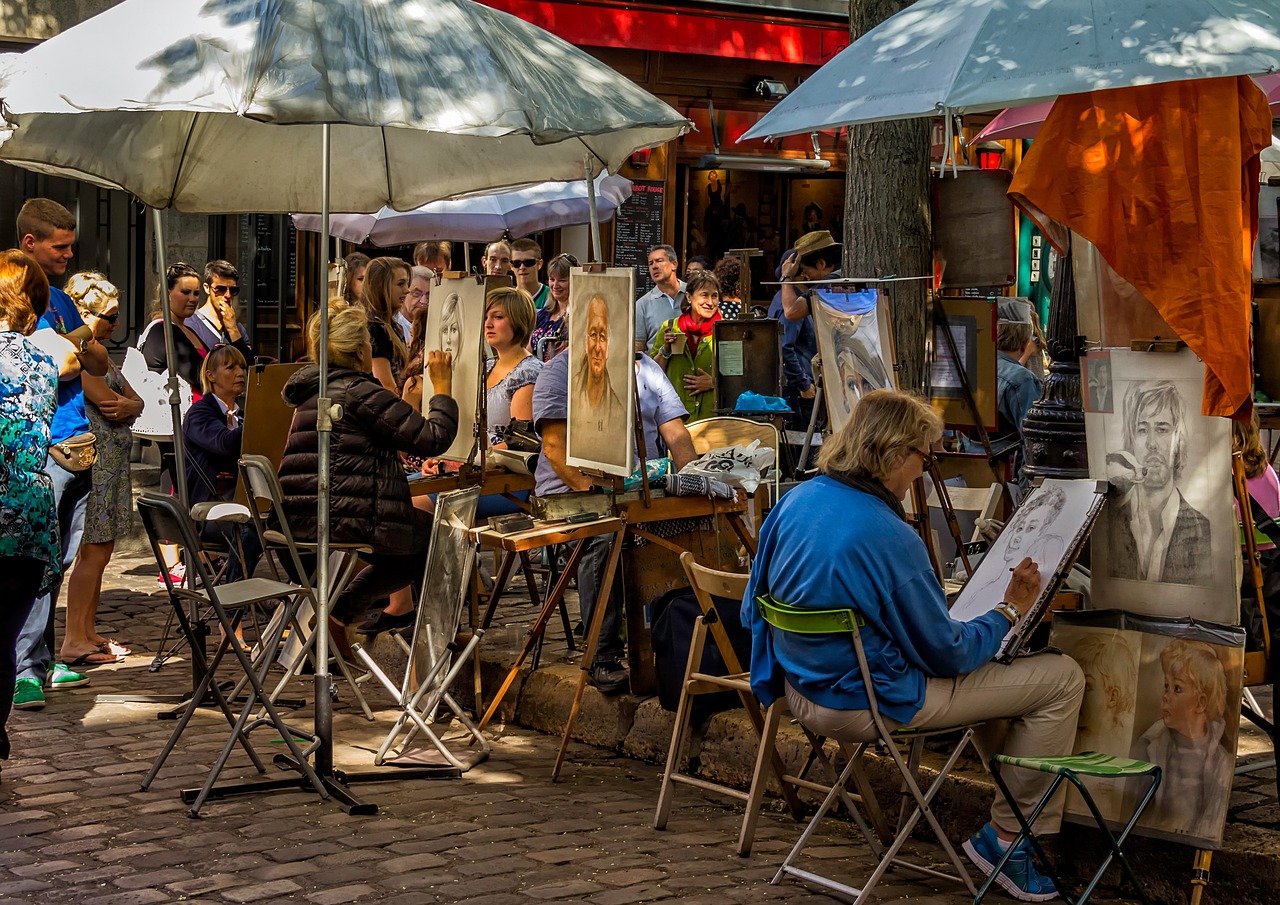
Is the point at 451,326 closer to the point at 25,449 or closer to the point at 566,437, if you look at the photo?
the point at 566,437

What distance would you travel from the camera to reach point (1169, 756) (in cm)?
479

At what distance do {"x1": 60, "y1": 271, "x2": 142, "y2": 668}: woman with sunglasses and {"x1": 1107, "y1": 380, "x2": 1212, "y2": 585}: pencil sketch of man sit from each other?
16.7ft

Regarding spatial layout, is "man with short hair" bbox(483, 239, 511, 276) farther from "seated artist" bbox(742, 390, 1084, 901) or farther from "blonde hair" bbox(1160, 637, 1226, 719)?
"blonde hair" bbox(1160, 637, 1226, 719)

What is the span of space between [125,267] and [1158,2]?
11.3m

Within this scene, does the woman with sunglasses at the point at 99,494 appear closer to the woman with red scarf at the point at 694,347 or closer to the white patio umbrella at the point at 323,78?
the white patio umbrella at the point at 323,78

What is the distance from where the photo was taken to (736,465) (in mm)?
6684

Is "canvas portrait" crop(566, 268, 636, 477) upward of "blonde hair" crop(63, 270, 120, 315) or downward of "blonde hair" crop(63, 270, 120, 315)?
downward

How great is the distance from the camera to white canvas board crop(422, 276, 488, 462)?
746 centimetres

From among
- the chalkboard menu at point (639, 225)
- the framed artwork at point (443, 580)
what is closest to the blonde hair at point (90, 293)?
the framed artwork at point (443, 580)

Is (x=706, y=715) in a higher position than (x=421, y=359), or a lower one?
lower

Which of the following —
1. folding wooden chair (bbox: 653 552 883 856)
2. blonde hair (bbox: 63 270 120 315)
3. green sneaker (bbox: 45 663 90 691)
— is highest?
blonde hair (bbox: 63 270 120 315)

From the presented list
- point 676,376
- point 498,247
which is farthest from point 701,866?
point 498,247

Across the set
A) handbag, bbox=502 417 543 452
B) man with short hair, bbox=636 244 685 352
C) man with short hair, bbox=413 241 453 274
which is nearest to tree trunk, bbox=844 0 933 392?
handbag, bbox=502 417 543 452

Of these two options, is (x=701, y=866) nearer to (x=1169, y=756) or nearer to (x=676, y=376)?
(x=1169, y=756)
